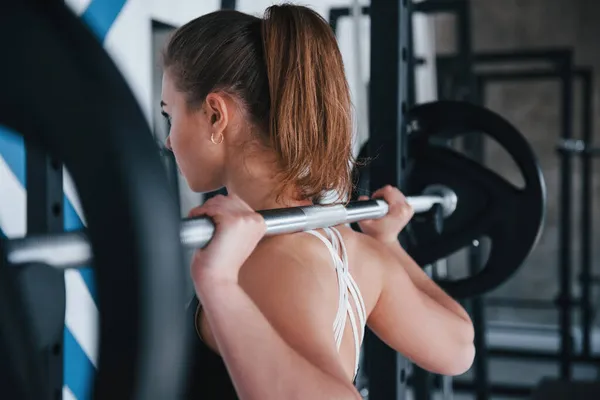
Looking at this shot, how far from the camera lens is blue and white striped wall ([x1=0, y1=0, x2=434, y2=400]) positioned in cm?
103

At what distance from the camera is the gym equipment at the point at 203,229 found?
400 millimetres

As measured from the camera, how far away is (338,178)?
95 centimetres

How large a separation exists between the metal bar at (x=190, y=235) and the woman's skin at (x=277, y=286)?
0.04 meters

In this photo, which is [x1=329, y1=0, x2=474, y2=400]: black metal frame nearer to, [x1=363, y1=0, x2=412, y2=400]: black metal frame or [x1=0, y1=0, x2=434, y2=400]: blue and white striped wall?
[x1=363, y1=0, x2=412, y2=400]: black metal frame

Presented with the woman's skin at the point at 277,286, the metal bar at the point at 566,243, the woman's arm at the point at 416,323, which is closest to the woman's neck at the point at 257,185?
the woman's skin at the point at 277,286

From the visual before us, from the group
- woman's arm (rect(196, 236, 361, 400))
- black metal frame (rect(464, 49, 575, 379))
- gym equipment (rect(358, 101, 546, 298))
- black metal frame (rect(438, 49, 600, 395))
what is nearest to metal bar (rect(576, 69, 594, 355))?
black metal frame (rect(438, 49, 600, 395))

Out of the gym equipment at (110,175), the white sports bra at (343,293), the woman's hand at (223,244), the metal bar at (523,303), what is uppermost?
the gym equipment at (110,175)

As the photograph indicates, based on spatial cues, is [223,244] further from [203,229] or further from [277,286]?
[277,286]

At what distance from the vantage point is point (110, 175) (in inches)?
11.8

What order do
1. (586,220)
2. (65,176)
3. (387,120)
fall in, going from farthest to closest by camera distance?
(586,220) → (387,120) → (65,176)

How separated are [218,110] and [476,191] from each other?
0.74 metres

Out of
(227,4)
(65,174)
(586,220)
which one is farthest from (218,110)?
(586,220)

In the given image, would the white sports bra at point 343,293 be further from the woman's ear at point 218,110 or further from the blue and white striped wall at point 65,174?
the blue and white striped wall at point 65,174

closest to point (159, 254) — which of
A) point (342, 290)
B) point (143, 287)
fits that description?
point (143, 287)
